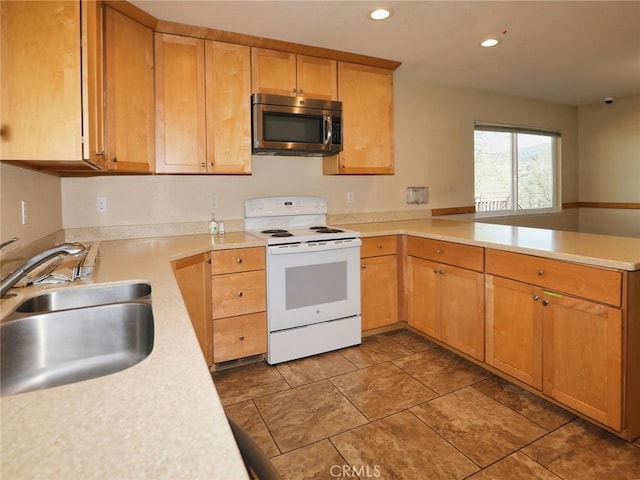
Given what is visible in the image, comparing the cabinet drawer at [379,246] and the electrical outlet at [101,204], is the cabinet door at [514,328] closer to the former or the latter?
the cabinet drawer at [379,246]

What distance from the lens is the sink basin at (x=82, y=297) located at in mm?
1309

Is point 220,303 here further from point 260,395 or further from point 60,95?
point 60,95

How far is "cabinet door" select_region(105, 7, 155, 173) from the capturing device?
84.3 inches

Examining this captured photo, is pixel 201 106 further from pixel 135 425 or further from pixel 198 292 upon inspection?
pixel 135 425

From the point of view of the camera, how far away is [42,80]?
139 centimetres

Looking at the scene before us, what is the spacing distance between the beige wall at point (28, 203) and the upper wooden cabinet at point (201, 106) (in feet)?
2.08

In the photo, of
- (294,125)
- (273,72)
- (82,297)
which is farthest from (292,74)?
(82,297)

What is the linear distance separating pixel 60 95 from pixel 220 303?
1.48 m

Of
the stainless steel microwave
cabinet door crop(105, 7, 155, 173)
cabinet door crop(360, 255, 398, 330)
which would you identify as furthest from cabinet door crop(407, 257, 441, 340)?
cabinet door crop(105, 7, 155, 173)

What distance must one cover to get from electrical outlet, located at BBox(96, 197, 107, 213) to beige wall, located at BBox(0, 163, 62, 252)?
0.25m

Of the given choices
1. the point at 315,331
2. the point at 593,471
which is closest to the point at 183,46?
the point at 315,331

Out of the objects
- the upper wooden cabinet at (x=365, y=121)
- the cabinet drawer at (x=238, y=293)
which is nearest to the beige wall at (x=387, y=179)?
the upper wooden cabinet at (x=365, y=121)

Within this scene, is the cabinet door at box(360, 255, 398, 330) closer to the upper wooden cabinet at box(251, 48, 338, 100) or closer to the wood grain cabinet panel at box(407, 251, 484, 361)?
the wood grain cabinet panel at box(407, 251, 484, 361)

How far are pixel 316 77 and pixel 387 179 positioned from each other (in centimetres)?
121
